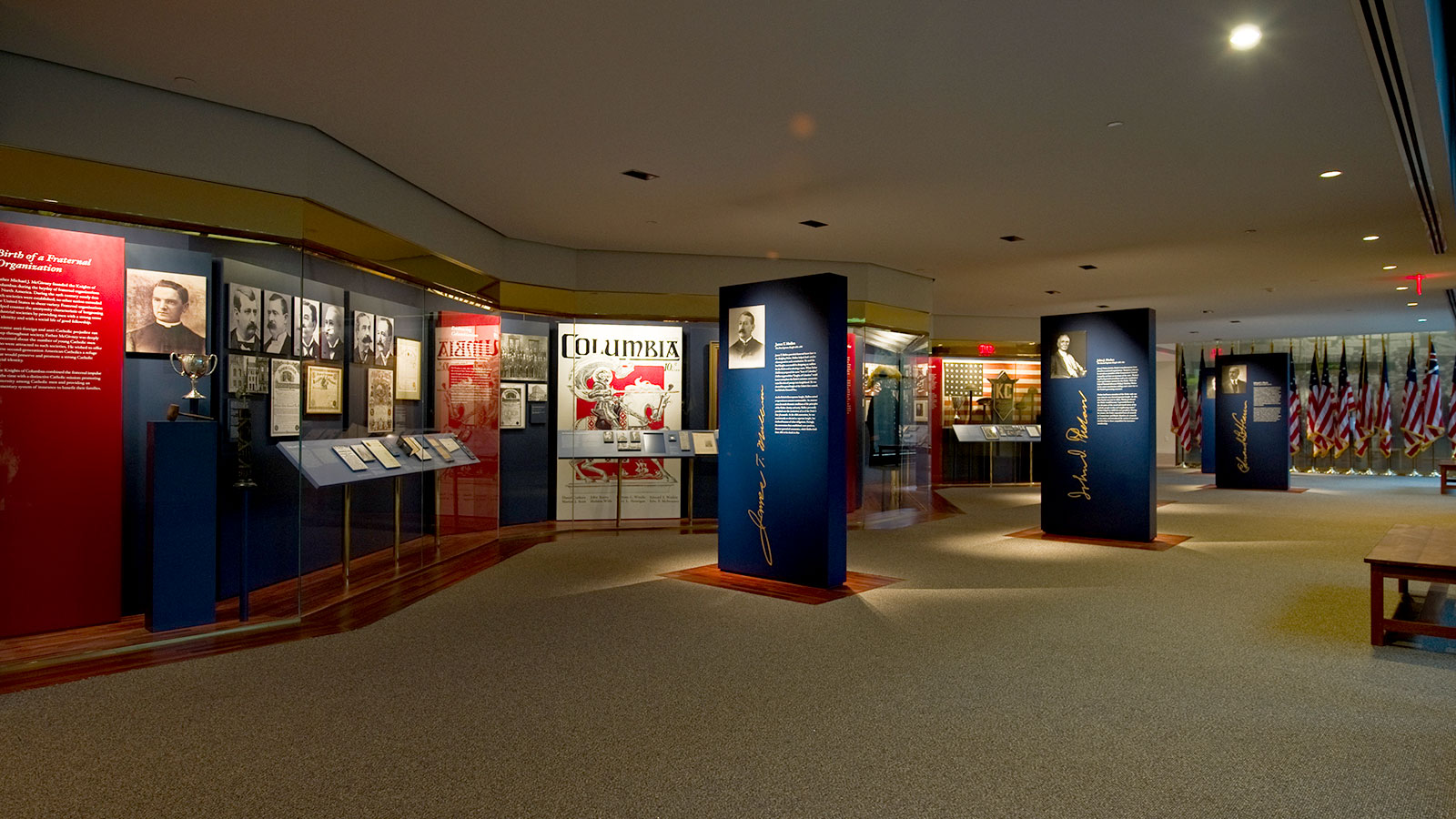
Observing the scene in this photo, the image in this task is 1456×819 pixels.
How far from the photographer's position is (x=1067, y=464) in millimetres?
9602

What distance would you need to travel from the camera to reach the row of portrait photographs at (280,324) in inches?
231

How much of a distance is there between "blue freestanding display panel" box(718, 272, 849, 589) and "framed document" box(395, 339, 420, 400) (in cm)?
264

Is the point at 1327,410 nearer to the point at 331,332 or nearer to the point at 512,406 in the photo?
the point at 512,406

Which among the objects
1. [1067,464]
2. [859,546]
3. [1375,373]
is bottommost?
[859,546]

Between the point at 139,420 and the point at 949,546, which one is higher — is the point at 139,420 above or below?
above

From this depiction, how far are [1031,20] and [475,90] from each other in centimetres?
327

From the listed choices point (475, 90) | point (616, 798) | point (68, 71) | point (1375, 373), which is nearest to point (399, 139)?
point (475, 90)

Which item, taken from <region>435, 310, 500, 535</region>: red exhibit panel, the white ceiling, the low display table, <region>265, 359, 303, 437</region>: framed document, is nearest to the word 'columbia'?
<region>435, 310, 500, 535</region>: red exhibit panel

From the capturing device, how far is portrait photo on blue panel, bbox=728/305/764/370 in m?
7.11

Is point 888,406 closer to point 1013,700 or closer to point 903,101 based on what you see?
point 903,101

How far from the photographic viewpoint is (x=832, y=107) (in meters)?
5.53

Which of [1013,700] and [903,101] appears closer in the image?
[1013,700]

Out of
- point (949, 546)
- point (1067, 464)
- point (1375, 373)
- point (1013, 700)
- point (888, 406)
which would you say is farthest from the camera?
point (1375, 373)

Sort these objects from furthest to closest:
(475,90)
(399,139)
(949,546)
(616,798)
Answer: (949,546) < (399,139) < (475,90) < (616,798)
